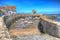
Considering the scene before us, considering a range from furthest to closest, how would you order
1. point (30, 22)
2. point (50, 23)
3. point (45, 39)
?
point (30, 22)
point (50, 23)
point (45, 39)

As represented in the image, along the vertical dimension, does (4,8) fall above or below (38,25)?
above

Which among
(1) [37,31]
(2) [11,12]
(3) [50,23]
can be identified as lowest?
(1) [37,31]

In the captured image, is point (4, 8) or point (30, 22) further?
point (30, 22)

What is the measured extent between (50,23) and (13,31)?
2.86 metres

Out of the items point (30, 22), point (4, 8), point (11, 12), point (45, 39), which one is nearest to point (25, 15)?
point (30, 22)

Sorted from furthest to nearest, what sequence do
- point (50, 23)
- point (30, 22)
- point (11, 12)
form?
point (30, 22)
point (11, 12)
point (50, 23)

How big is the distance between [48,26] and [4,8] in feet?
8.22

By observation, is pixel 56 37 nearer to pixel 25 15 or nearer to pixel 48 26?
pixel 48 26

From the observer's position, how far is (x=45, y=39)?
761 cm

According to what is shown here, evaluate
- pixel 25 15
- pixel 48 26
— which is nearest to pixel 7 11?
pixel 25 15

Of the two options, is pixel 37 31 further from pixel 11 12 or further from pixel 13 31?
pixel 11 12

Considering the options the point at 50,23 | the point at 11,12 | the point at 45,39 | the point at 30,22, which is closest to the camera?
the point at 45,39

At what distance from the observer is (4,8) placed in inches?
Answer: 344

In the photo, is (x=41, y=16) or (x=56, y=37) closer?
(x=56, y=37)
